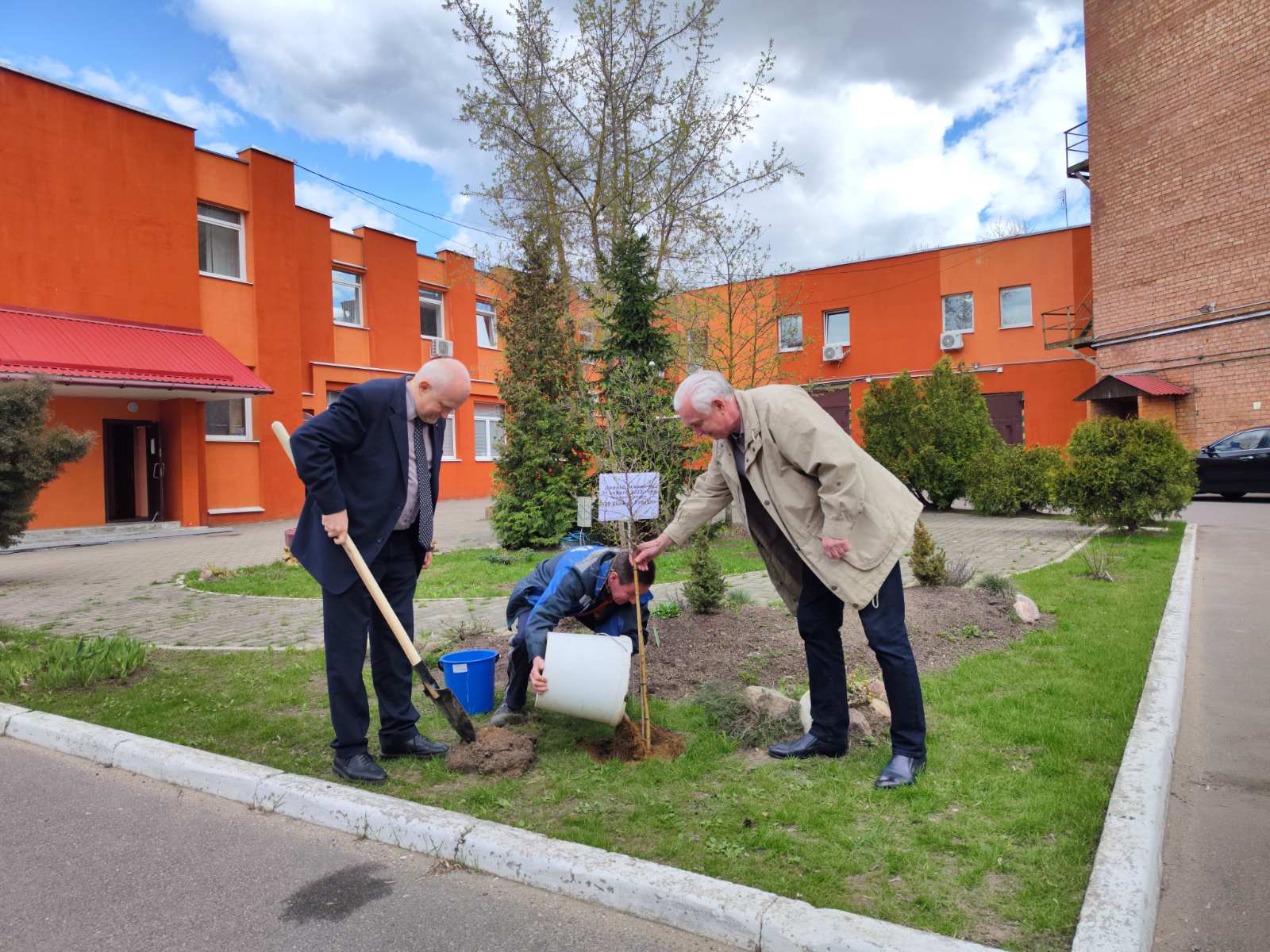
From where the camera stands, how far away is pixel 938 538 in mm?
13688

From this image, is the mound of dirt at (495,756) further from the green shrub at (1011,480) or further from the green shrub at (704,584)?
the green shrub at (1011,480)

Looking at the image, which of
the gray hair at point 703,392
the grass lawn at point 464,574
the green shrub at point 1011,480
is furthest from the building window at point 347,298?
the gray hair at point 703,392

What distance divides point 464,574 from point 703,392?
24.7ft

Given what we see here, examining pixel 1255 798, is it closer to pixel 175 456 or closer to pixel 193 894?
pixel 193 894

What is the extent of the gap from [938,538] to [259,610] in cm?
1011

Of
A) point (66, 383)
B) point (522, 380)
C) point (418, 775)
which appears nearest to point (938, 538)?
point (522, 380)

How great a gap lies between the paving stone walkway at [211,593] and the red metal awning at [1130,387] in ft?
24.6

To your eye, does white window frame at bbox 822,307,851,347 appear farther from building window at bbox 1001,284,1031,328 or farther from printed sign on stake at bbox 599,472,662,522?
printed sign on stake at bbox 599,472,662,522

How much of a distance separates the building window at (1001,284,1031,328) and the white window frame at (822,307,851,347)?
17.2ft

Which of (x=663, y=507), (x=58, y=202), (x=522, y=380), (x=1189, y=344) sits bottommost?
(x=663, y=507)

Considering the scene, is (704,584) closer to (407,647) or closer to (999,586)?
(999,586)

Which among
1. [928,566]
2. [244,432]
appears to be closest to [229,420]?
[244,432]

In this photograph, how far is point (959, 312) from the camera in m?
29.3

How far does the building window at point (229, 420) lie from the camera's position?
20.7 m
